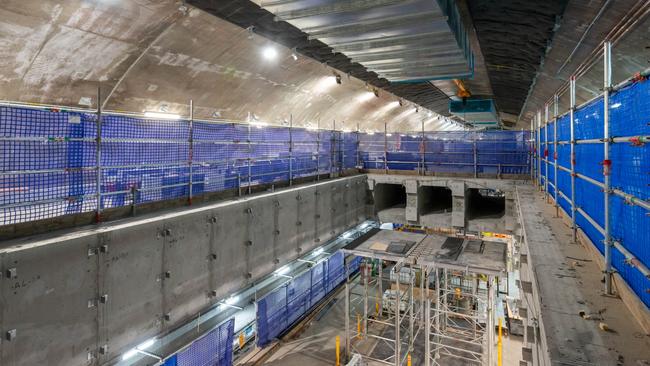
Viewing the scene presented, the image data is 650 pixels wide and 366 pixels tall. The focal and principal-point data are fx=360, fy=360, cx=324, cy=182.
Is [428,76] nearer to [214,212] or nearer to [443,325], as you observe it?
[214,212]

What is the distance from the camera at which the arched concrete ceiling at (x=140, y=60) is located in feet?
25.5

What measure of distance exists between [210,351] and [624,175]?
321 inches

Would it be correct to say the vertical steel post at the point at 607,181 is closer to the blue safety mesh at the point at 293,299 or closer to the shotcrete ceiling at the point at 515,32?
the shotcrete ceiling at the point at 515,32

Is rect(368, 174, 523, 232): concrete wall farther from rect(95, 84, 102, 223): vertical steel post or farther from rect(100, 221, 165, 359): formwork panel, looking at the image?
rect(95, 84, 102, 223): vertical steel post

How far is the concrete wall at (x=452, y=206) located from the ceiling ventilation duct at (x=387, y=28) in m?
6.83

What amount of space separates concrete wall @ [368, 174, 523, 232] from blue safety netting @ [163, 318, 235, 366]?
8.57 meters

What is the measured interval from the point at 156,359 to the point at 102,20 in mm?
7297

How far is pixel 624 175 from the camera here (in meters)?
3.16

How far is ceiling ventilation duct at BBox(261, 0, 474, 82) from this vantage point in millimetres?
5004

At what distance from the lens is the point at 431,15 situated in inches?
203

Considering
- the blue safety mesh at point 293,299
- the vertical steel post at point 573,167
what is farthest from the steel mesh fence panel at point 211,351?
the vertical steel post at point 573,167

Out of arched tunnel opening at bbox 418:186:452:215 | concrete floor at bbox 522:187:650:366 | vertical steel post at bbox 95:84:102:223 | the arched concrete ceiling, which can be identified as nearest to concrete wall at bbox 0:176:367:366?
vertical steel post at bbox 95:84:102:223

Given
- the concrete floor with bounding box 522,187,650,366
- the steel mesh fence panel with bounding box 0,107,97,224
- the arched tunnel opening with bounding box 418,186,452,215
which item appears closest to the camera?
the concrete floor with bounding box 522,187,650,366

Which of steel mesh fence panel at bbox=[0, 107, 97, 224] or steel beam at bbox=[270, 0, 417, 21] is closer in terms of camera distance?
steel mesh fence panel at bbox=[0, 107, 97, 224]
